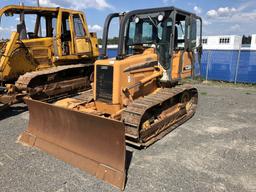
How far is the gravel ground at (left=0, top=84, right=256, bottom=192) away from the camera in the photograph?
3.66 m

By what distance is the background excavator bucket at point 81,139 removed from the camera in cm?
381

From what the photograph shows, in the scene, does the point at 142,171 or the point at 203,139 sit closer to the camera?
the point at 142,171

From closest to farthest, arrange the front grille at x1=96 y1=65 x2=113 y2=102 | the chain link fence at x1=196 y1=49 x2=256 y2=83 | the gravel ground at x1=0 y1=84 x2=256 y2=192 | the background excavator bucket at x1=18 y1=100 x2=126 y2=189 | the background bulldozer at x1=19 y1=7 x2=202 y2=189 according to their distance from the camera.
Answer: the gravel ground at x1=0 y1=84 x2=256 y2=192
the background excavator bucket at x1=18 y1=100 x2=126 y2=189
the background bulldozer at x1=19 y1=7 x2=202 y2=189
the front grille at x1=96 y1=65 x2=113 y2=102
the chain link fence at x1=196 y1=49 x2=256 y2=83

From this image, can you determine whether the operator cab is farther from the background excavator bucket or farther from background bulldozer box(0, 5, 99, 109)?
background bulldozer box(0, 5, 99, 109)

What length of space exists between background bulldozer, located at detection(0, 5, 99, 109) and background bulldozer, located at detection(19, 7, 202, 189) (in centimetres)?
275

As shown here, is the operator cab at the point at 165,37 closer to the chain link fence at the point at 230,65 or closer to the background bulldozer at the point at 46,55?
the background bulldozer at the point at 46,55

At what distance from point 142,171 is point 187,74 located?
3538 mm

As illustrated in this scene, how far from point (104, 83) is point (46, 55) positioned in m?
4.38

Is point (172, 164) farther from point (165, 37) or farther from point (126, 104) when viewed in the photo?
point (165, 37)

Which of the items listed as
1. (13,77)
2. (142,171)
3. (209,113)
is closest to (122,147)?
(142,171)

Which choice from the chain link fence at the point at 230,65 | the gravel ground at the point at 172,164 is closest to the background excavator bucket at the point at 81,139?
the gravel ground at the point at 172,164

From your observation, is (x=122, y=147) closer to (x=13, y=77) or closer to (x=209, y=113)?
(x=209, y=113)

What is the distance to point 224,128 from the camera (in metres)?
6.09

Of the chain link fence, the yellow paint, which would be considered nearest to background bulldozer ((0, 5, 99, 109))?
the yellow paint
